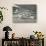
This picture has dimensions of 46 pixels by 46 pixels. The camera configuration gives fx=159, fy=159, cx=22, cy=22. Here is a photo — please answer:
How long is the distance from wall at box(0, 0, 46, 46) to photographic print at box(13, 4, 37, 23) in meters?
0.09

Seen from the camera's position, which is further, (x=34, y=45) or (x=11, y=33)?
(x=11, y=33)

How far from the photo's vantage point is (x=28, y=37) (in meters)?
4.36

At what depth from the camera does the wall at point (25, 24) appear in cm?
437

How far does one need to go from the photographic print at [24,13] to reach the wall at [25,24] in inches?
3.3

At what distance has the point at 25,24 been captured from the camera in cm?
440

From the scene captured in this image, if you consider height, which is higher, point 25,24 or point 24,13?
point 24,13

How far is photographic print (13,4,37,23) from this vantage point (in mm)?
4367

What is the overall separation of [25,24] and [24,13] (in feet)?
1.00

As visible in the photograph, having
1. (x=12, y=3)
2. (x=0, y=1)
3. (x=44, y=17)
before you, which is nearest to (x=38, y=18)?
(x=44, y=17)

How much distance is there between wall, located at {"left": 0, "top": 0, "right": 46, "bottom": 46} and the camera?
172 inches

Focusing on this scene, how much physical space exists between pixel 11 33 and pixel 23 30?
344 mm

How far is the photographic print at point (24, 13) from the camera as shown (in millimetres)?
4367

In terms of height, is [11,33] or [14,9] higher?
[14,9]

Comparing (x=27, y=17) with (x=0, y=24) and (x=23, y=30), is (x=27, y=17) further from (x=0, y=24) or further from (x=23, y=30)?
(x=0, y=24)
